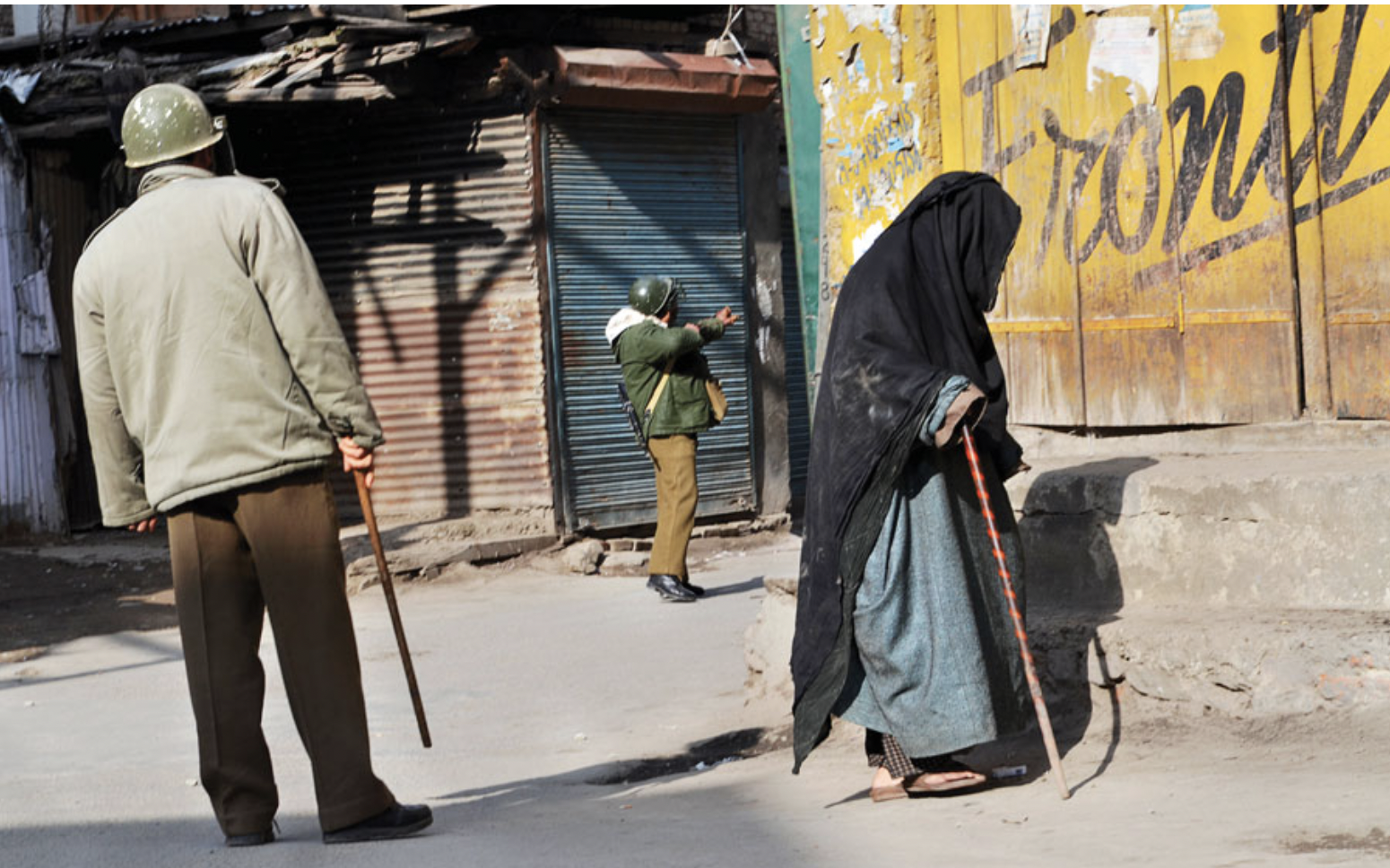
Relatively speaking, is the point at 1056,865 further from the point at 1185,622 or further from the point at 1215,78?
the point at 1215,78

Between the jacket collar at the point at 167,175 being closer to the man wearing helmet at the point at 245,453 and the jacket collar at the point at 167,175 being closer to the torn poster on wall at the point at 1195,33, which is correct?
the man wearing helmet at the point at 245,453

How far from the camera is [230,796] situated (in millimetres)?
4441

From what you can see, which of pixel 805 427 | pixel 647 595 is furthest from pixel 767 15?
pixel 647 595

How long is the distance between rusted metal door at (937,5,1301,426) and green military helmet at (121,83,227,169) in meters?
2.91

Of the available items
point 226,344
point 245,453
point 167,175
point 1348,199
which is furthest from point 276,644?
point 1348,199

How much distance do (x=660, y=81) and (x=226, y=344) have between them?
27.1 feet

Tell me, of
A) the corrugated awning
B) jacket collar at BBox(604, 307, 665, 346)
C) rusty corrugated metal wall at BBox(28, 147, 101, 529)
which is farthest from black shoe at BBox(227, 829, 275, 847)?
rusty corrugated metal wall at BBox(28, 147, 101, 529)

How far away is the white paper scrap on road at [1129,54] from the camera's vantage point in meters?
5.66

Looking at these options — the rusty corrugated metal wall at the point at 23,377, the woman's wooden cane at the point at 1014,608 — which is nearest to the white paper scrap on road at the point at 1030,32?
the woman's wooden cane at the point at 1014,608

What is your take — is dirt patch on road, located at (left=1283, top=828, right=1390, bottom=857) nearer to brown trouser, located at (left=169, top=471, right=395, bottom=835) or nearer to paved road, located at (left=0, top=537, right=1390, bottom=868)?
paved road, located at (left=0, top=537, right=1390, bottom=868)

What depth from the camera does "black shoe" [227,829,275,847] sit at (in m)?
4.45

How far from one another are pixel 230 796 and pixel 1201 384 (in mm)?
3296

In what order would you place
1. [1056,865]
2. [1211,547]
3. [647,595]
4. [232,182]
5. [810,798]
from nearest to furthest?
[1056,865] → [232,182] → [810,798] → [1211,547] → [647,595]

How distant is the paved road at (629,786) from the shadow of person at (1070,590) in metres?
0.13
